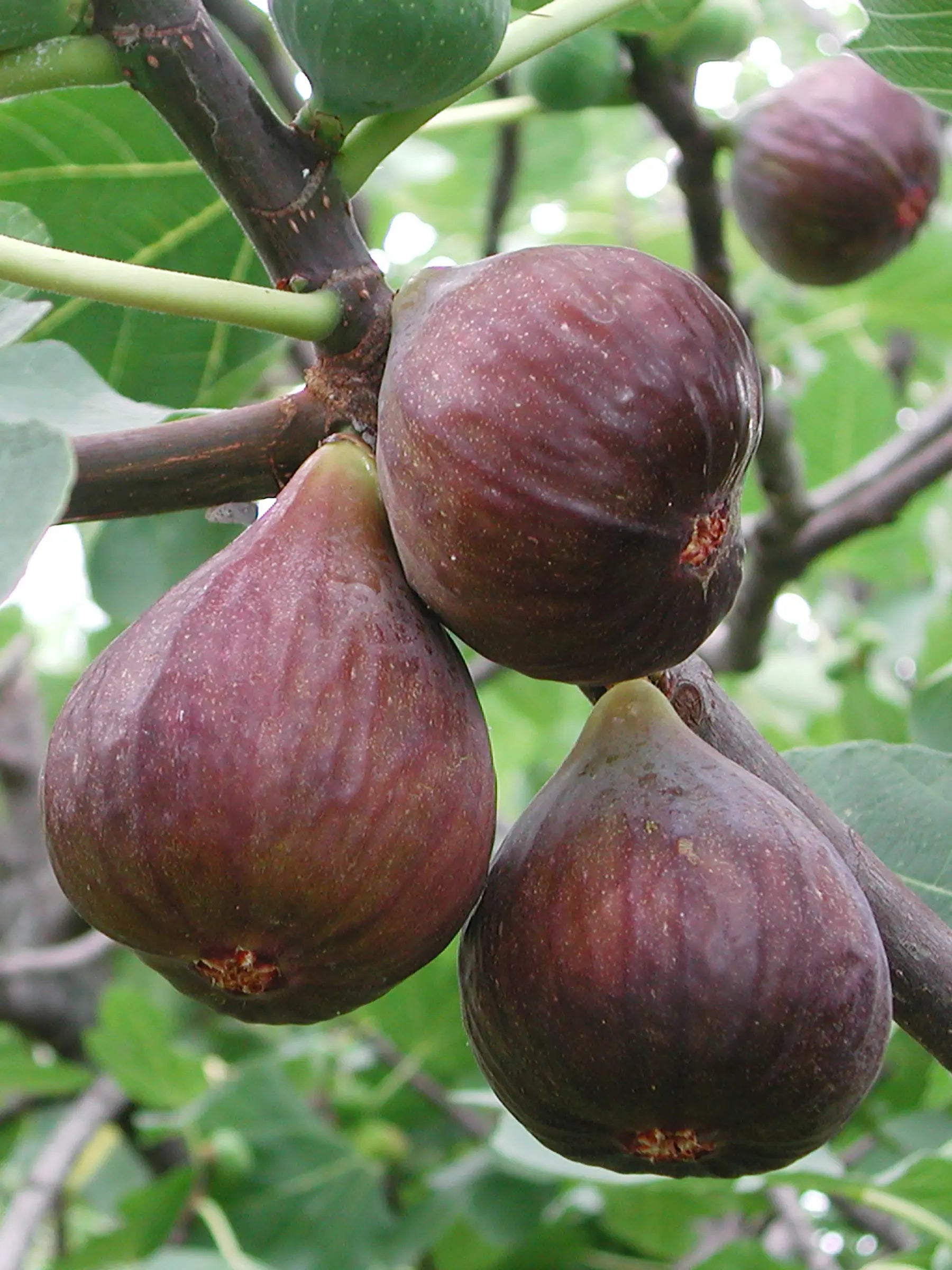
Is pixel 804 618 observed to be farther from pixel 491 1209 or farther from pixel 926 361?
pixel 491 1209

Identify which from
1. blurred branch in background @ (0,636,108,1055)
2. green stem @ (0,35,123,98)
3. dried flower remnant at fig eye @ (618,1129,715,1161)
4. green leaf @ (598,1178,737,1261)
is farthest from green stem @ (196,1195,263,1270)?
green stem @ (0,35,123,98)

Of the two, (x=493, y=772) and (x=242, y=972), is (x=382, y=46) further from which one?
(x=242, y=972)

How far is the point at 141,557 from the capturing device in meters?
1.93

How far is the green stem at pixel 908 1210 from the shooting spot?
1.49 metres

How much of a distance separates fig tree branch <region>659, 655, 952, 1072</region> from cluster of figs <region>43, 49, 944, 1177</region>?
0.08m

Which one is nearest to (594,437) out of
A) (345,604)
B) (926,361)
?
(345,604)

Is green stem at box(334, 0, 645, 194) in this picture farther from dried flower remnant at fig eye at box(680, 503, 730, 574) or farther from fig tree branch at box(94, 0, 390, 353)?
dried flower remnant at fig eye at box(680, 503, 730, 574)

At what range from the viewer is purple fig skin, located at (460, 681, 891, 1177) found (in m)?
0.82

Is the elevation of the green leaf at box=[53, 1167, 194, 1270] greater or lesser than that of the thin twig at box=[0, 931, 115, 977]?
lesser

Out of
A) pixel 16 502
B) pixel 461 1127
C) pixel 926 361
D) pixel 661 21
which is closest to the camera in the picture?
pixel 16 502

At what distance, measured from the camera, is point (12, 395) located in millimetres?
948

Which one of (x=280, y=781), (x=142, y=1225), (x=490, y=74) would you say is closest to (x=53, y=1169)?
(x=142, y=1225)

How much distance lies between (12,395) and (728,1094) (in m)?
0.61

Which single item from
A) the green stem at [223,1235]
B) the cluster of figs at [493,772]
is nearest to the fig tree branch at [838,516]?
the green stem at [223,1235]
